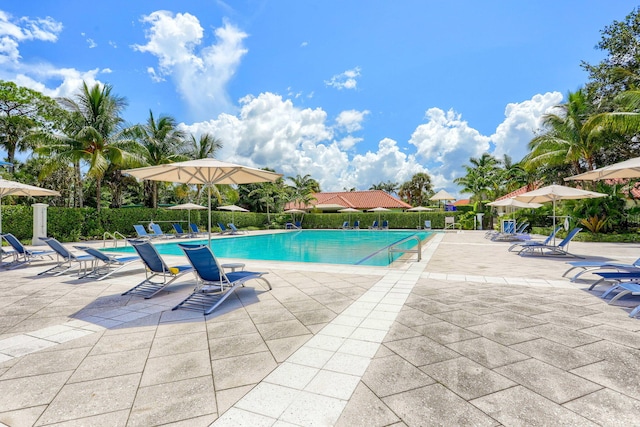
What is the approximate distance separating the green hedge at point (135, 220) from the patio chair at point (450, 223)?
68cm

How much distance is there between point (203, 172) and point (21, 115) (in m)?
25.5

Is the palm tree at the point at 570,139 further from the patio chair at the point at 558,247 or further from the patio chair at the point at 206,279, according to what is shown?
the patio chair at the point at 206,279

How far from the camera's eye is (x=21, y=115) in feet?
74.8

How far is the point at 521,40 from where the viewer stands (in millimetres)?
13609

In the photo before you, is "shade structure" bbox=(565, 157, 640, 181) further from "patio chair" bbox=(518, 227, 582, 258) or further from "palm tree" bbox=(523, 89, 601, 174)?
"palm tree" bbox=(523, 89, 601, 174)

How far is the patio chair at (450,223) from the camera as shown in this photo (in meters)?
29.9

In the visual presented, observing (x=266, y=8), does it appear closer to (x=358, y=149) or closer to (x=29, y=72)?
(x=29, y=72)

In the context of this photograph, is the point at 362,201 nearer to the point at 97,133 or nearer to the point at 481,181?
the point at 481,181

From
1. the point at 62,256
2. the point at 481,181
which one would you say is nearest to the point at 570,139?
the point at 481,181

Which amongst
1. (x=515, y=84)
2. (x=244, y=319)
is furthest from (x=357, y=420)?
(x=515, y=84)

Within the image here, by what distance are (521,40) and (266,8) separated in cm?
1076

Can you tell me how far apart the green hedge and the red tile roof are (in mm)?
2962

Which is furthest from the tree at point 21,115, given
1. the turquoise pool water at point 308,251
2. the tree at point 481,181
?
the tree at point 481,181

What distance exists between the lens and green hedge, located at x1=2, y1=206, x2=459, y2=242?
15.4 m
